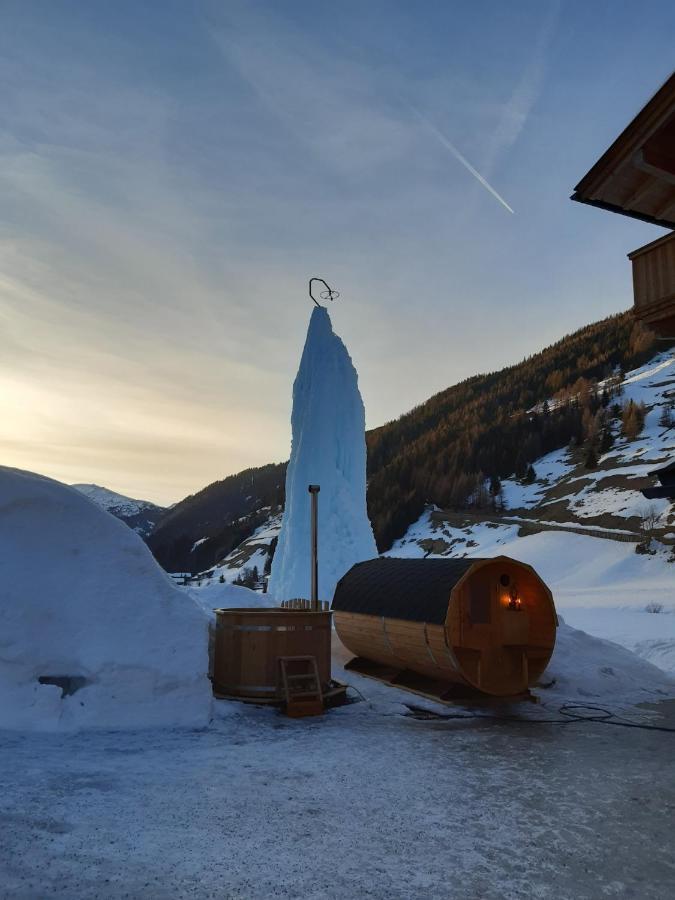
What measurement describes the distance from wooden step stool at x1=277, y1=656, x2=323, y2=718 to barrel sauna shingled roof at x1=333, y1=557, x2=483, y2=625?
1923mm

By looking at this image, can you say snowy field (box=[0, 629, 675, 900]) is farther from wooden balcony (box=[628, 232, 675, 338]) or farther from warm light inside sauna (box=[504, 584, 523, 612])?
wooden balcony (box=[628, 232, 675, 338])

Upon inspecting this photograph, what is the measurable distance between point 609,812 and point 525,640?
5861 mm

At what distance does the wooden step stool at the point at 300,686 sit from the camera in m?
9.73

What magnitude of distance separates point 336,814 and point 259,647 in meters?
4.94

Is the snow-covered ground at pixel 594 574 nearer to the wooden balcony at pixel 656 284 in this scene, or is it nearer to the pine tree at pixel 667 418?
the wooden balcony at pixel 656 284

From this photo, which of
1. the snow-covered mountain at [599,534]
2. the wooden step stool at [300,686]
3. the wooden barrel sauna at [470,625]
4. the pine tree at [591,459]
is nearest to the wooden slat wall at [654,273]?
the wooden barrel sauna at [470,625]

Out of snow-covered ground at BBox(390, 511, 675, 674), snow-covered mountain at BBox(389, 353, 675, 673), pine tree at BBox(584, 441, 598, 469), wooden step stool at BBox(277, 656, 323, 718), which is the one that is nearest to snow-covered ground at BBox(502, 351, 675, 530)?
snow-covered mountain at BBox(389, 353, 675, 673)

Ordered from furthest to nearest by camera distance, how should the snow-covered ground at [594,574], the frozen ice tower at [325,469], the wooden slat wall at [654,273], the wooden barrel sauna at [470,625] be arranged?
the frozen ice tower at [325,469] → the snow-covered ground at [594,574] → the wooden barrel sauna at [470,625] → the wooden slat wall at [654,273]

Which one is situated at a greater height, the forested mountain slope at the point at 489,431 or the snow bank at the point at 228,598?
the forested mountain slope at the point at 489,431

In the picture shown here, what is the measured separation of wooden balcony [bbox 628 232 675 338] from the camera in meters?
9.05

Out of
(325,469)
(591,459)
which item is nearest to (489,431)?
(591,459)

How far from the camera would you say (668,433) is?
174 ft

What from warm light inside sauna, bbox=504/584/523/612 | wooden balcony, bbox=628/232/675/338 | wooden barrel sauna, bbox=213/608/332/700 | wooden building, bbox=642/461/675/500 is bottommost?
wooden barrel sauna, bbox=213/608/332/700

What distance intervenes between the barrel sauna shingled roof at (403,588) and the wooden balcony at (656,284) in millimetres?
4528
